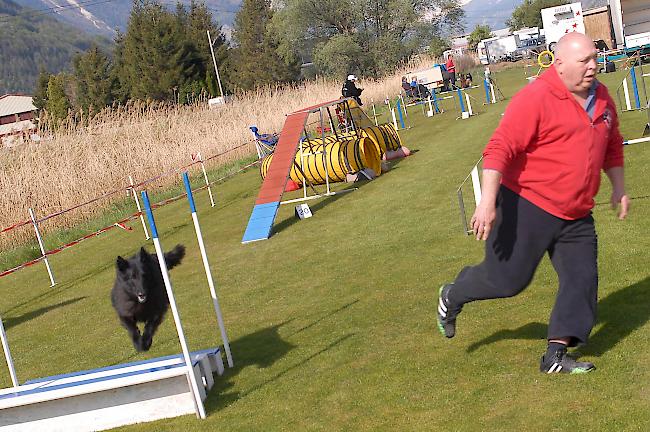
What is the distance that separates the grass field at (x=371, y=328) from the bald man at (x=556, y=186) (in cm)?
50

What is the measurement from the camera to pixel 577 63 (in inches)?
176

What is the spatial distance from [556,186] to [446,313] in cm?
131

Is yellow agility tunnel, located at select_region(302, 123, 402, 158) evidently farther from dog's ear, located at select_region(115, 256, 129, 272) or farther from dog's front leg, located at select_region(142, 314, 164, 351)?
dog's ear, located at select_region(115, 256, 129, 272)

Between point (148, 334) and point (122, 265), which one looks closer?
point (122, 265)

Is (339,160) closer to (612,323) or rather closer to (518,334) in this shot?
(518,334)

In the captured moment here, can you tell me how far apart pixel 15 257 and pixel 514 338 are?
1267 cm

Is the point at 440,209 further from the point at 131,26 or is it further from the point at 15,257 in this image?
the point at 131,26

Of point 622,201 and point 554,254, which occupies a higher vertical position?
point 622,201

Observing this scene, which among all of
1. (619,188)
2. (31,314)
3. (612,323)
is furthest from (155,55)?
(619,188)

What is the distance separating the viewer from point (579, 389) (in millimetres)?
4668

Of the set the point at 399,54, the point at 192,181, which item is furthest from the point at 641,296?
the point at 399,54

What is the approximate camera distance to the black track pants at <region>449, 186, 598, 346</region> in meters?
4.70

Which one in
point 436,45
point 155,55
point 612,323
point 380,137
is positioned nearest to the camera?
point 612,323

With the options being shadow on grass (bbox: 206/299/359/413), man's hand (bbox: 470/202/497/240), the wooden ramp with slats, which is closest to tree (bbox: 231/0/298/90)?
the wooden ramp with slats
